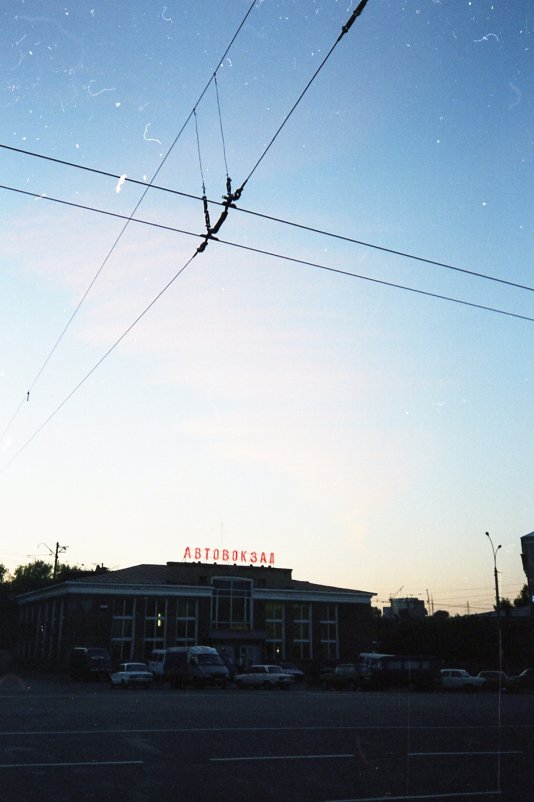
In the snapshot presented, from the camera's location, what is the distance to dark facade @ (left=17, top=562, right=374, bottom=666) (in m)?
56.6

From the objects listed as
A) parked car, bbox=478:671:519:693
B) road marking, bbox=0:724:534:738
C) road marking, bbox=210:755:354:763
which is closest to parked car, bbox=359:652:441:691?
parked car, bbox=478:671:519:693

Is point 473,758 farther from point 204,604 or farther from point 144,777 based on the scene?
point 204,604

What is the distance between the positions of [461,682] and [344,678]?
6.44 m

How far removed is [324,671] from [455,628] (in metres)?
16.9

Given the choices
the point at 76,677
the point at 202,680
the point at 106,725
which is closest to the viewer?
the point at 106,725

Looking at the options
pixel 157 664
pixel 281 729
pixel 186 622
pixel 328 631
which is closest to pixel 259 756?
pixel 281 729

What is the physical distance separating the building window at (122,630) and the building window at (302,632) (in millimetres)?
13945

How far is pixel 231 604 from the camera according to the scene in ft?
198

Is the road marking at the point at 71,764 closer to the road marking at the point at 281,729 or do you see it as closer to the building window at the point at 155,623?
the road marking at the point at 281,729

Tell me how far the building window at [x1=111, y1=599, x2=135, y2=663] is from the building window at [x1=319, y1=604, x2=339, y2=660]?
53.6 ft

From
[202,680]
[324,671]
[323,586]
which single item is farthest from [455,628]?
[202,680]

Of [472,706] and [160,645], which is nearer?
[472,706]

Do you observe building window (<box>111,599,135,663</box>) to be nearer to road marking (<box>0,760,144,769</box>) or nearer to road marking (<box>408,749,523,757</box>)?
road marking (<box>408,749,523,757</box>)

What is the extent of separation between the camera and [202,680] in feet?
124
